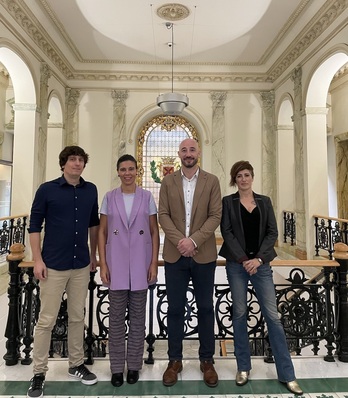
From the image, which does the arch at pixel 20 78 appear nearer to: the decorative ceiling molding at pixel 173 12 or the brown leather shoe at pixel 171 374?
the decorative ceiling molding at pixel 173 12

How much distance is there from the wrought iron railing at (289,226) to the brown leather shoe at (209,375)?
6.56 meters

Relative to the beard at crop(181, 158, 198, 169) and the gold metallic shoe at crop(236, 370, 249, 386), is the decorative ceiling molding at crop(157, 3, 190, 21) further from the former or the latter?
the gold metallic shoe at crop(236, 370, 249, 386)

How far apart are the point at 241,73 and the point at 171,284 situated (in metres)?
8.51

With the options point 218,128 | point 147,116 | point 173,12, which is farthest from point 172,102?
point 147,116

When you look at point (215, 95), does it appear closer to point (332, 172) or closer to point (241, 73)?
point (241, 73)

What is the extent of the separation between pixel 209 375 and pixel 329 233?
5098mm

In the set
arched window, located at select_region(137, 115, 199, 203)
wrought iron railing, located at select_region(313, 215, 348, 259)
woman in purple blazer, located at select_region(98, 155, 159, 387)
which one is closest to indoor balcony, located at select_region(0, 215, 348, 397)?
woman in purple blazer, located at select_region(98, 155, 159, 387)

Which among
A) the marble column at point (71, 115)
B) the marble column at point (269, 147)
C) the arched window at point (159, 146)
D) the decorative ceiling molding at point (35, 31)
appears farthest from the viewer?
the arched window at point (159, 146)

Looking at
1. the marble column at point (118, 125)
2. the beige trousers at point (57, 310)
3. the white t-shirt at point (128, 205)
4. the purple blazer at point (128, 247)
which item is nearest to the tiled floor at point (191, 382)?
the beige trousers at point (57, 310)

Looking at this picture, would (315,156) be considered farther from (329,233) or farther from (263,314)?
(263,314)

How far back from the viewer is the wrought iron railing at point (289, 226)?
8328 mm

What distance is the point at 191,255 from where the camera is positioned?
226cm

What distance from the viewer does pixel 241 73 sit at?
30.2 ft

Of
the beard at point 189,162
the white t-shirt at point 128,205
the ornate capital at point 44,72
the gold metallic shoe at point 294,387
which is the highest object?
the ornate capital at point 44,72
